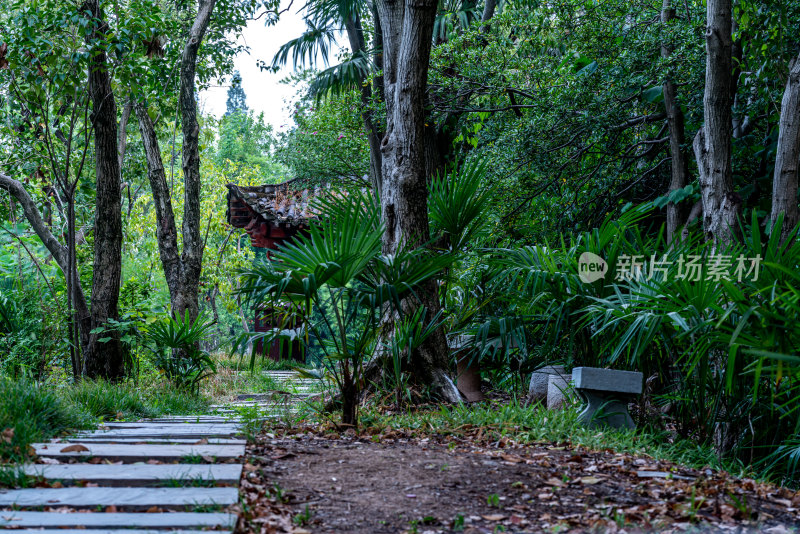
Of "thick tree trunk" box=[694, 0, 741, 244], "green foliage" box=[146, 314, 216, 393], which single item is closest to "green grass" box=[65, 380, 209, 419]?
"green foliage" box=[146, 314, 216, 393]

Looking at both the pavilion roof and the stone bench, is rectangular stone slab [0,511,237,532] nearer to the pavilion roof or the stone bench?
the stone bench

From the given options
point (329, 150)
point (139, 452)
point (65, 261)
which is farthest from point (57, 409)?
point (329, 150)

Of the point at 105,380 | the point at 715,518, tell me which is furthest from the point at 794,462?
the point at 105,380

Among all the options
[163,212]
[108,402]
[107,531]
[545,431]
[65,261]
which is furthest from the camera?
[163,212]

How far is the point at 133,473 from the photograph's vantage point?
249 cm

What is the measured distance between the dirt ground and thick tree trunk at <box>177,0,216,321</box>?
5170 millimetres

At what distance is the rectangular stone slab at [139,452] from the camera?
2.75 m

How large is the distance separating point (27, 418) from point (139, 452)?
682 millimetres

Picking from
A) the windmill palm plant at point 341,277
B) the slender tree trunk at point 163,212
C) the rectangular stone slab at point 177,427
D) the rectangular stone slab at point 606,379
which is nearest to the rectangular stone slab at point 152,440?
the rectangular stone slab at point 177,427

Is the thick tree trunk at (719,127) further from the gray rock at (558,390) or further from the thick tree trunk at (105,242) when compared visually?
the thick tree trunk at (105,242)

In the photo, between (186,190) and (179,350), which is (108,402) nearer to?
(179,350)

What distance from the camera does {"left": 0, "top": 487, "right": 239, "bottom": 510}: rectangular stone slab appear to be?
2.16 metres

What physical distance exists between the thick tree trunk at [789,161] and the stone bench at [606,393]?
5.63 feet

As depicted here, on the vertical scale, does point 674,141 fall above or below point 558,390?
above
